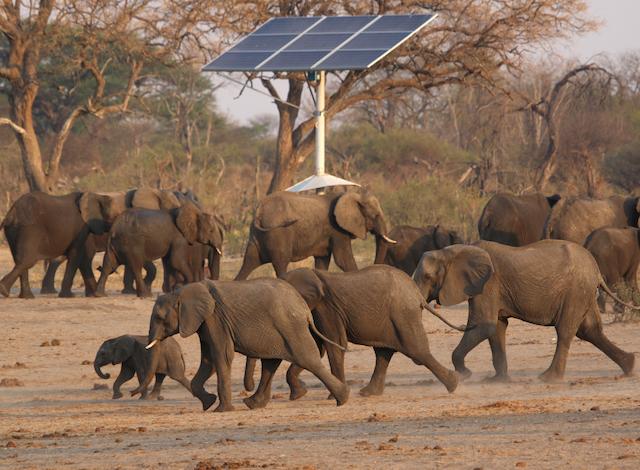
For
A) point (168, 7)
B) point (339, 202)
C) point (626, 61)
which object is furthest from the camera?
point (626, 61)

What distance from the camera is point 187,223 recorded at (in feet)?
64.8

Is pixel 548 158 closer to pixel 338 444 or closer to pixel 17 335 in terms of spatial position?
pixel 17 335

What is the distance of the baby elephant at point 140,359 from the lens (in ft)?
38.0

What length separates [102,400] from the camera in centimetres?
1168

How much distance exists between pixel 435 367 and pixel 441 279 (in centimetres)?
97

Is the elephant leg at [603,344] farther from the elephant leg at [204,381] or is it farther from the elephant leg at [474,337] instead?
the elephant leg at [204,381]

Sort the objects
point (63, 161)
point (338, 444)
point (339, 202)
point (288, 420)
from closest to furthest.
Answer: point (338, 444) < point (288, 420) < point (339, 202) < point (63, 161)

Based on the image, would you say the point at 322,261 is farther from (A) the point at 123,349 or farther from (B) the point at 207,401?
(B) the point at 207,401

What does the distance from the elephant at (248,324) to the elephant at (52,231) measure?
946 cm

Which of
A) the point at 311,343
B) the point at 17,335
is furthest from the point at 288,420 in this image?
the point at 17,335

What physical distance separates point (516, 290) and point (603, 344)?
0.85 metres

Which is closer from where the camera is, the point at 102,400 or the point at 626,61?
the point at 102,400

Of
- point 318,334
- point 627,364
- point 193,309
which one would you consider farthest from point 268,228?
point 193,309

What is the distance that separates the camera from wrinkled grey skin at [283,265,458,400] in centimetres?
1112
